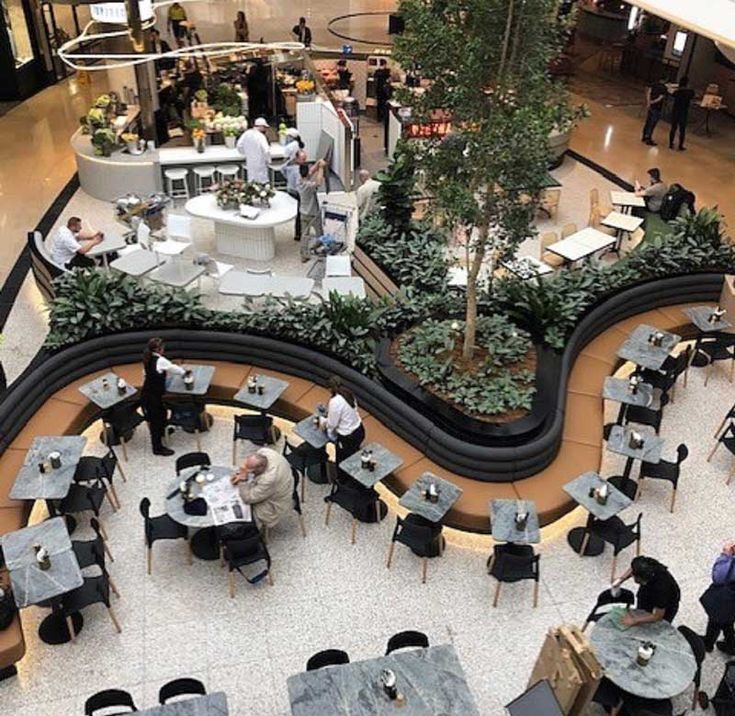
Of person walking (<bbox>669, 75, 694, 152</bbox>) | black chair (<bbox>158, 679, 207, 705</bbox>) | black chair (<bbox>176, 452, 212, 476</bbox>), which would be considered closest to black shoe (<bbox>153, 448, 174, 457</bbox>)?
black chair (<bbox>176, 452, 212, 476</bbox>)

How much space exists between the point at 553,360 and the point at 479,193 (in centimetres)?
240

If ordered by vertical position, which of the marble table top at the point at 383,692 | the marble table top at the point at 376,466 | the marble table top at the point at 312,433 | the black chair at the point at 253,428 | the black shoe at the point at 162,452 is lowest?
the black shoe at the point at 162,452

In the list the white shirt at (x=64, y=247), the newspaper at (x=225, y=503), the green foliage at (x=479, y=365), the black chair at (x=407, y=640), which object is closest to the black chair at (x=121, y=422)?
the newspaper at (x=225, y=503)

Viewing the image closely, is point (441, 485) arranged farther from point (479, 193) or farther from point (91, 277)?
point (91, 277)

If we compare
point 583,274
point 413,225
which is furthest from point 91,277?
point 583,274

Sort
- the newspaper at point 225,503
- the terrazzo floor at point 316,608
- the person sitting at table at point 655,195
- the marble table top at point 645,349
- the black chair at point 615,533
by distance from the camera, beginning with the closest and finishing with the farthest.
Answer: the terrazzo floor at point 316,608 → the newspaper at point 225,503 → the black chair at point 615,533 → the marble table top at point 645,349 → the person sitting at table at point 655,195

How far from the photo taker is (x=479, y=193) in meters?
8.20

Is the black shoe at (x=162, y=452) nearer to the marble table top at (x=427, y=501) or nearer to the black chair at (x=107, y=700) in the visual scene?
the marble table top at (x=427, y=501)

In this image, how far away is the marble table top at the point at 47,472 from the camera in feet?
23.2

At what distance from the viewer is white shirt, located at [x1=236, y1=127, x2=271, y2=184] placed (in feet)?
44.1

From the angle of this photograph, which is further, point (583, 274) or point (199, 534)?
point (583, 274)

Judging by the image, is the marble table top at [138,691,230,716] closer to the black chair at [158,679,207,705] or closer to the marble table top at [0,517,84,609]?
the black chair at [158,679,207,705]

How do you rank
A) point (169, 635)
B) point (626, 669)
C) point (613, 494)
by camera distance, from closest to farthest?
1. point (626, 669)
2. point (169, 635)
3. point (613, 494)

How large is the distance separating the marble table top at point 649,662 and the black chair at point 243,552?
2.90 meters
